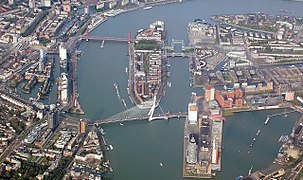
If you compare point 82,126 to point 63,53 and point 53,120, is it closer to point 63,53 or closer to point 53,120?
point 53,120

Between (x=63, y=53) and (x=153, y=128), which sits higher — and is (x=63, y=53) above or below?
above

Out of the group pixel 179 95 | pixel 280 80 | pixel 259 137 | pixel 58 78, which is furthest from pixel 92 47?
pixel 259 137

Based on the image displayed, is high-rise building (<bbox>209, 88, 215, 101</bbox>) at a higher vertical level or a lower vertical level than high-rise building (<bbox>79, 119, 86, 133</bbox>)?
higher

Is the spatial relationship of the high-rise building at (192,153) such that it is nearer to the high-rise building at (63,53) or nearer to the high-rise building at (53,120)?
the high-rise building at (53,120)

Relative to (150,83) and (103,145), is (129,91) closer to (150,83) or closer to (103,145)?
(150,83)

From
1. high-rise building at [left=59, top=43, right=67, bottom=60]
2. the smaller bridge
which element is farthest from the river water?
high-rise building at [left=59, top=43, right=67, bottom=60]

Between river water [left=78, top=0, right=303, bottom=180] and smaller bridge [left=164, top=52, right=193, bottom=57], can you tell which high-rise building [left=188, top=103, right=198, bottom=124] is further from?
smaller bridge [left=164, top=52, right=193, bottom=57]

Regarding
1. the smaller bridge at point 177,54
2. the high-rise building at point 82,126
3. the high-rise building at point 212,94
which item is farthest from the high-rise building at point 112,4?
the high-rise building at point 82,126

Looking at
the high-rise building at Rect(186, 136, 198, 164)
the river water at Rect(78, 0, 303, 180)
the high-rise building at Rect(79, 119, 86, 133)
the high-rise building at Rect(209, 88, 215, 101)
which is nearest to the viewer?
the high-rise building at Rect(186, 136, 198, 164)

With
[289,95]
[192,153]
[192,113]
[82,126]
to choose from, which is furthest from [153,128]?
[289,95]
